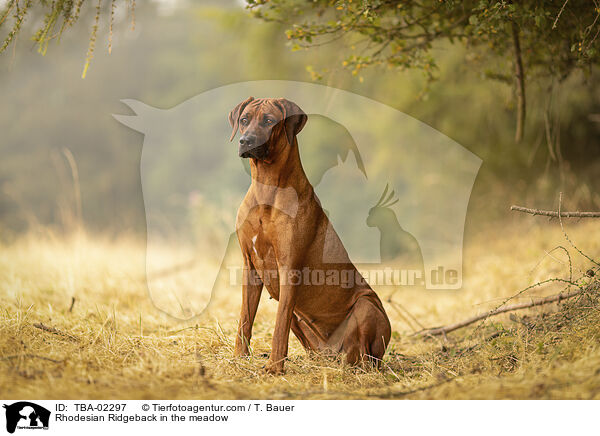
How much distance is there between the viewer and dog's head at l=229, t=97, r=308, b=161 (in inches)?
116

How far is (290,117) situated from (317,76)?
1.57 m

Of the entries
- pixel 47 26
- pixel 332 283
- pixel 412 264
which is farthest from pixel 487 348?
pixel 412 264

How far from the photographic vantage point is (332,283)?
11.1 feet

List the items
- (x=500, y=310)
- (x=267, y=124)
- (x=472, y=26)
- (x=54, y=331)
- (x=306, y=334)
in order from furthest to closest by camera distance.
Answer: (x=472, y=26) < (x=500, y=310) < (x=306, y=334) < (x=54, y=331) < (x=267, y=124)

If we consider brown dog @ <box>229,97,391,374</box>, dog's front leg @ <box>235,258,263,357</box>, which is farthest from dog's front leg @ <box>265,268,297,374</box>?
dog's front leg @ <box>235,258,263,357</box>

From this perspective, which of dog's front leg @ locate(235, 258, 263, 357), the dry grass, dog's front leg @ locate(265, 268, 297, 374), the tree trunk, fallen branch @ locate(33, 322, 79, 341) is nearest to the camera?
the dry grass

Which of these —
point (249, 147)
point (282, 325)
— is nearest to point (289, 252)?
point (282, 325)

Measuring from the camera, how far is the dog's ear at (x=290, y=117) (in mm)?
3098

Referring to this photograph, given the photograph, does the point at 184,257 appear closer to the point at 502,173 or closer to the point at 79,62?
the point at 502,173

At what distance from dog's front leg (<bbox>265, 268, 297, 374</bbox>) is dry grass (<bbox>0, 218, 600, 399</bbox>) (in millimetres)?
88
